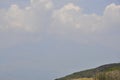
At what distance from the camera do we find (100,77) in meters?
199

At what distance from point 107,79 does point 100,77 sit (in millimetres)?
4107

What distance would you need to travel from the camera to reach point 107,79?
19875 cm
